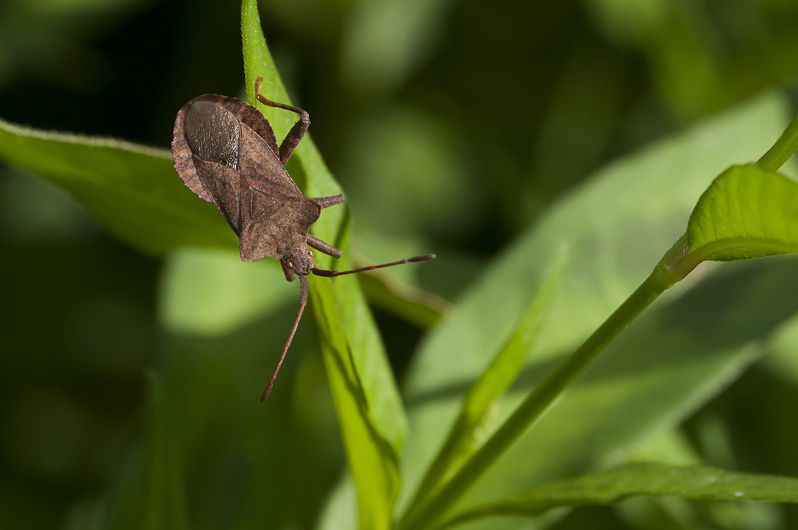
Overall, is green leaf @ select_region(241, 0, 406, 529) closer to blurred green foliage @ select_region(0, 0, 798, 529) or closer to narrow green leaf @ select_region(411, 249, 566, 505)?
narrow green leaf @ select_region(411, 249, 566, 505)

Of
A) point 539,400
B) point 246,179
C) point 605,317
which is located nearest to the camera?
point 539,400

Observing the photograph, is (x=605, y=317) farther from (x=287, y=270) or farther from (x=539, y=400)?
(x=539, y=400)

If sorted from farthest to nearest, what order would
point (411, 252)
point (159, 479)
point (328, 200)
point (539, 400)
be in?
1. point (411, 252)
2. point (159, 479)
3. point (328, 200)
4. point (539, 400)

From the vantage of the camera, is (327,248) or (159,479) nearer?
(327,248)

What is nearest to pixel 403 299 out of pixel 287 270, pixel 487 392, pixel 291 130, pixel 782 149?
pixel 287 270

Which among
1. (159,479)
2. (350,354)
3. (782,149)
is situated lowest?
(159,479)

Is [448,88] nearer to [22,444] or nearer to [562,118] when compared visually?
[562,118]

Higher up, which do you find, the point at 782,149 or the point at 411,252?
the point at 782,149

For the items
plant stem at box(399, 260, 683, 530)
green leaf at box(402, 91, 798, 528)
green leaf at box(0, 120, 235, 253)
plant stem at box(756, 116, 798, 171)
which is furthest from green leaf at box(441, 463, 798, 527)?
green leaf at box(0, 120, 235, 253)
